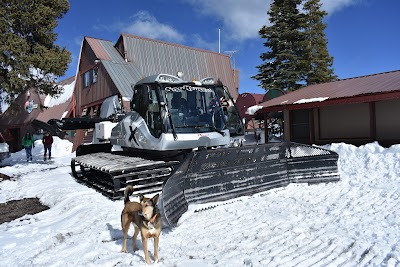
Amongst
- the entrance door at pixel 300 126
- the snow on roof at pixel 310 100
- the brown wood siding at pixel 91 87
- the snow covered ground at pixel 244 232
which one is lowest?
the snow covered ground at pixel 244 232

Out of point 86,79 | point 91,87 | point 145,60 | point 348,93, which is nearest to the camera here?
point 348,93

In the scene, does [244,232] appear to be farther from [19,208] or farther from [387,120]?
[387,120]

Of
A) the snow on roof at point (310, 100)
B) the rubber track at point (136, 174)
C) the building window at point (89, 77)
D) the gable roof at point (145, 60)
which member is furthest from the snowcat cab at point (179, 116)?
the building window at point (89, 77)

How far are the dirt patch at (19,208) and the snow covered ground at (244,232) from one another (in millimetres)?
258

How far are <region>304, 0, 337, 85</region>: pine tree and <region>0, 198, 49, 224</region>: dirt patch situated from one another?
24.6 meters

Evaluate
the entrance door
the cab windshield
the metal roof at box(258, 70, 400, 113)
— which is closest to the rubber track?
the cab windshield

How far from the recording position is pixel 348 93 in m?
15.0

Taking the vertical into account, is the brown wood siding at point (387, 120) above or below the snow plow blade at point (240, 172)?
above

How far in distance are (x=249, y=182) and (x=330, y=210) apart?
1719 mm

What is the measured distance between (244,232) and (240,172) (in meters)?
2.07

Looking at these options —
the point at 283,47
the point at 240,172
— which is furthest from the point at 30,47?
the point at 283,47

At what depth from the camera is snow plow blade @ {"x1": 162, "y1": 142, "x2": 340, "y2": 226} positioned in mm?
5602

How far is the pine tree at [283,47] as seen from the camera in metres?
27.5

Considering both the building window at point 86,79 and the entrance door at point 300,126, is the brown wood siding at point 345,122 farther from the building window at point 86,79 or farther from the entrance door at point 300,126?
the building window at point 86,79
